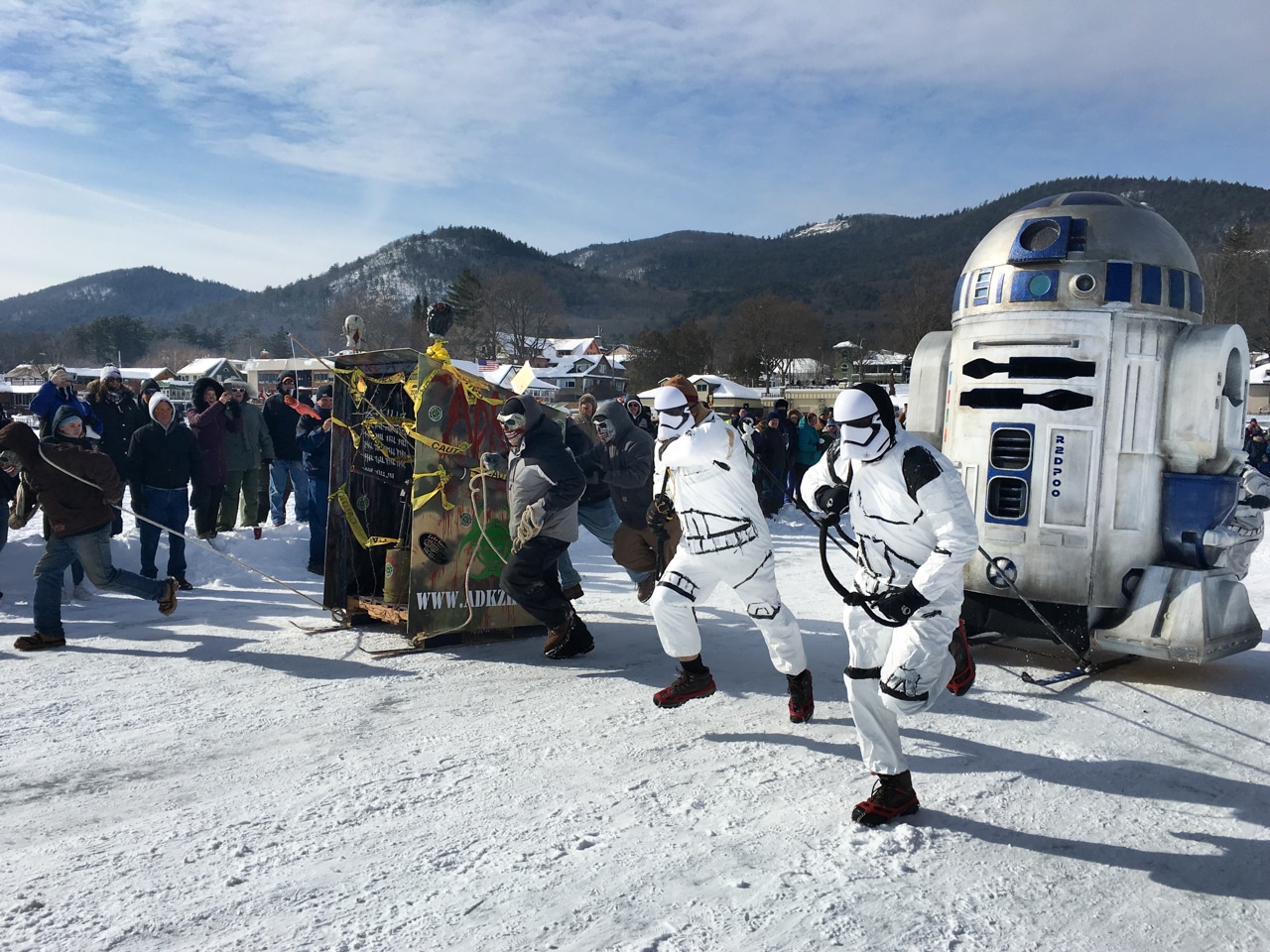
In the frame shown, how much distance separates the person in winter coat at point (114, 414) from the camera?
9203mm

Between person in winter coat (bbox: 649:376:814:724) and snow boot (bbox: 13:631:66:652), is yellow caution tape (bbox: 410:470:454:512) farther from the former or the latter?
snow boot (bbox: 13:631:66:652)

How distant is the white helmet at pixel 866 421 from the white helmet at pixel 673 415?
1.45 m

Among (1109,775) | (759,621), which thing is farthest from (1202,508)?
(759,621)

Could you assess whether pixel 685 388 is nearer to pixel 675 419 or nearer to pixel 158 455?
pixel 675 419

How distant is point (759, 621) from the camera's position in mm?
5062

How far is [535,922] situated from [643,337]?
7313cm

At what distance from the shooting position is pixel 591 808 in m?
3.83

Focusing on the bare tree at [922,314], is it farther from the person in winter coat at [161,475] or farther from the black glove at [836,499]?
the black glove at [836,499]

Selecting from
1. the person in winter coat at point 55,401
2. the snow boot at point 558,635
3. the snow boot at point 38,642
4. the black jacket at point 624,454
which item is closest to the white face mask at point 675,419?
the snow boot at point 558,635

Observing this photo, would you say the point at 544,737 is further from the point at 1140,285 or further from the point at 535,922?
the point at 1140,285

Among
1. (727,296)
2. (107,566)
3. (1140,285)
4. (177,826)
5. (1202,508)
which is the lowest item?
(177,826)

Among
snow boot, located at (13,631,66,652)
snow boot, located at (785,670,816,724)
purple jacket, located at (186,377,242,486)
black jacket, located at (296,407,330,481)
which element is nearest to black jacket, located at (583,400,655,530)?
snow boot, located at (785,670,816,724)

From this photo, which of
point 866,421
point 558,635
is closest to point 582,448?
point 558,635

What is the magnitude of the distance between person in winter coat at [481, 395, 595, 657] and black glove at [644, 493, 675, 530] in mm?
591
